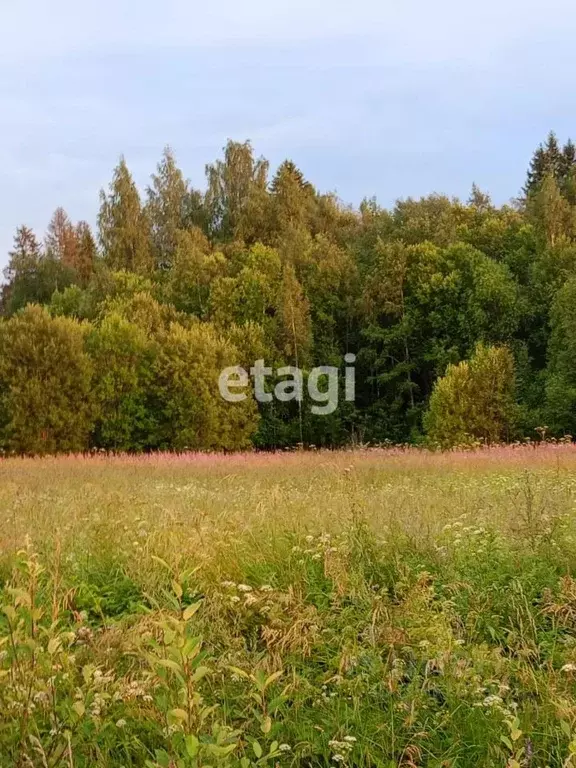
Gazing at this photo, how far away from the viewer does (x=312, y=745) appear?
218 cm

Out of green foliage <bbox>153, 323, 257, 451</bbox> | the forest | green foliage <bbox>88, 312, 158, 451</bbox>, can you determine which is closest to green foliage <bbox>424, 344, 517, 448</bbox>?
the forest

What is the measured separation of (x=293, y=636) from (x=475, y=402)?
71.4ft

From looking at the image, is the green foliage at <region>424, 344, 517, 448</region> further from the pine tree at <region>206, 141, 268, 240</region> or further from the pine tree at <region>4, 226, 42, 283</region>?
the pine tree at <region>4, 226, 42, 283</region>

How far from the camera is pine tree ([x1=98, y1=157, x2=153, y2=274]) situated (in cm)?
3481

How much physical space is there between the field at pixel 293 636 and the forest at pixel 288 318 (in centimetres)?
1471

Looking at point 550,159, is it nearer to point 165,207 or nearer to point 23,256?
point 165,207

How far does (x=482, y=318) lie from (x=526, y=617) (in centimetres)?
2661

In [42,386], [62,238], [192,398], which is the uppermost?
[62,238]

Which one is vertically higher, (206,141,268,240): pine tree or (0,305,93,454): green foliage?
(206,141,268,240): pine tree

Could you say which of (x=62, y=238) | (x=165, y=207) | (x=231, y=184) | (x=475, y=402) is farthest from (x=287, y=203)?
(x=62, y=238)

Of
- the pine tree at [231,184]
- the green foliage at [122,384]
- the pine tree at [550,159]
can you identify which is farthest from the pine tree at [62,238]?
the pine tree at [550,159]

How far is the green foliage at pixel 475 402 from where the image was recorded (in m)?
23.0

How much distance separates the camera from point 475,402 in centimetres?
2352

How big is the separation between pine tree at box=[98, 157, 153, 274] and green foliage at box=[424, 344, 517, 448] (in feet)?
58.8
